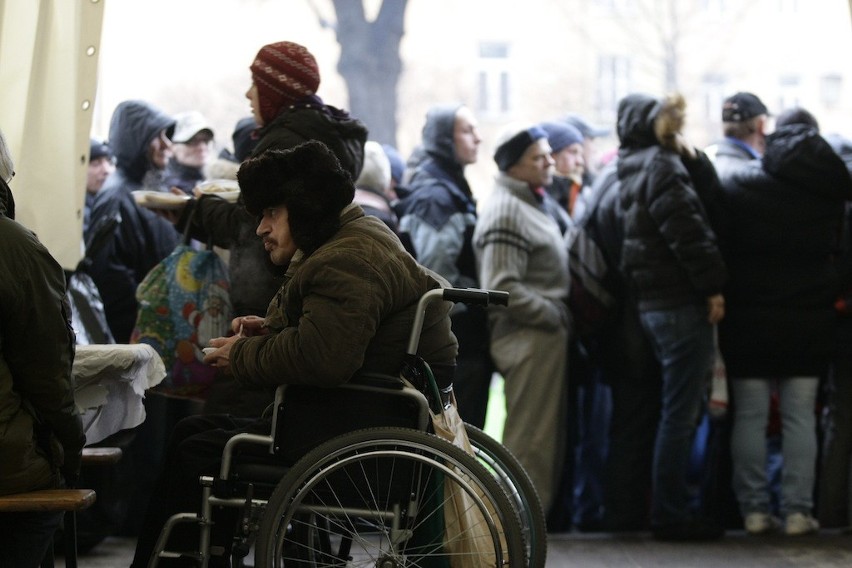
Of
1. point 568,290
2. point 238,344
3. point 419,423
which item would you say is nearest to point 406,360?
point 419,423

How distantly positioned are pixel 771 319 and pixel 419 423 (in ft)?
10.4

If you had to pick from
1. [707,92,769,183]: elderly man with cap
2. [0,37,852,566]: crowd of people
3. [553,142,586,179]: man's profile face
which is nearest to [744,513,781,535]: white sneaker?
[0,37,852,566]: crowd of people

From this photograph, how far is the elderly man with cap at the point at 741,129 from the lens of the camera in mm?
6629

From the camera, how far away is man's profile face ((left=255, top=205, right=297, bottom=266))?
12.6 ft

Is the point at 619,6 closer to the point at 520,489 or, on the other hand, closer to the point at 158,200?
the point at 158,200

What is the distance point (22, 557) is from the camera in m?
3.57

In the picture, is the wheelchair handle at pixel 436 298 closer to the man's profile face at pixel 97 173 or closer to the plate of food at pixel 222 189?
the plate of food at pixel 222 189

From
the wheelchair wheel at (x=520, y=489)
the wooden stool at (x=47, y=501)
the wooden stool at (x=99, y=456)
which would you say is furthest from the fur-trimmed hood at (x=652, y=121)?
the wooden stool at (x=47, y=501)

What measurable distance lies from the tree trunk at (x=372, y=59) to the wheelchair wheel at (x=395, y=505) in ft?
21.5

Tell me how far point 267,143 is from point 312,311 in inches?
52.4

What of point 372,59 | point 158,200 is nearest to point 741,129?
point 158,200

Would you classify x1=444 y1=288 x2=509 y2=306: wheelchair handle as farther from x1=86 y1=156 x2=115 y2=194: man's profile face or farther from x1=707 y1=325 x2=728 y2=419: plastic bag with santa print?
x1=86 y1=156 x2=115 y2=194: man's profile face

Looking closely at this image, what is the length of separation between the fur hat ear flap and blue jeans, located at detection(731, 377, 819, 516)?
1143 mm

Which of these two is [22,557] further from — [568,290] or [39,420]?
[568,290]
